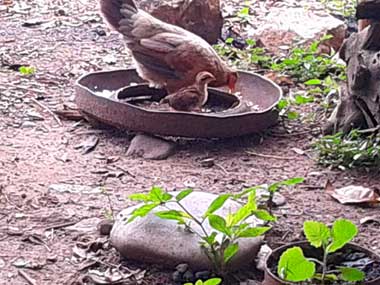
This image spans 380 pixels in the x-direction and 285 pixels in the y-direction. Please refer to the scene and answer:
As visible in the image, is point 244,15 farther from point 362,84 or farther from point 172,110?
point 362,84

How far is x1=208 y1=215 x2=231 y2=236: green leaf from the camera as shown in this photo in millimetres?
2602

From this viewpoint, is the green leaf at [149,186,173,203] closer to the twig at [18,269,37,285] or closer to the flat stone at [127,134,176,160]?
the twig at [18,269,37,285]

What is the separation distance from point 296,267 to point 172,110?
90.6 inches

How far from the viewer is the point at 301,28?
20.1ft

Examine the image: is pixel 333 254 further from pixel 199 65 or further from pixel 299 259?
pixel 199 65

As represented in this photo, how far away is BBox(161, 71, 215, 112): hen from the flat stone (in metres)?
0.29

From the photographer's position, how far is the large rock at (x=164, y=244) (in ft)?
9.12

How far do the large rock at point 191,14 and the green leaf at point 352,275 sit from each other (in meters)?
4.16

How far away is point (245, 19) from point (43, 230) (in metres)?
4.19

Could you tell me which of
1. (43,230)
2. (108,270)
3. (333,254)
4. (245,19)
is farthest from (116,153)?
(245,19)

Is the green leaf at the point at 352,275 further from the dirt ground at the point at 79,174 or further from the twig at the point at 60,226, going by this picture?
the twig at the point at 60,226

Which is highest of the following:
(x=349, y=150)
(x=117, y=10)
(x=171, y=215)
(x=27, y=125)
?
(x=171, y=215)

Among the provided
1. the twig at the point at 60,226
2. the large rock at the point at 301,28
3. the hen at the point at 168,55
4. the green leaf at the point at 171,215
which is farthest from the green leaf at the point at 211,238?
the large rock at the point at 301,28

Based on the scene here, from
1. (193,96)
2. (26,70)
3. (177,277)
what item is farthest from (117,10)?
(177,277)
